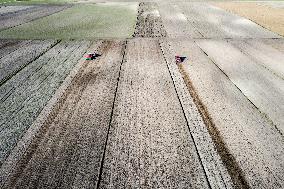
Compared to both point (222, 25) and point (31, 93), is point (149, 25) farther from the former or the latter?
point (31, 93)

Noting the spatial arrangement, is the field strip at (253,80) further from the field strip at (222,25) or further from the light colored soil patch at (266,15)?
the light colored soil patch at (266,15)

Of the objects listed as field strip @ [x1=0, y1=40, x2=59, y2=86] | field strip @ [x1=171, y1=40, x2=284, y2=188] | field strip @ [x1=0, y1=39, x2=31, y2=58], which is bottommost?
field strip @ [x1=171, y1=40, x2=284, y2=188]

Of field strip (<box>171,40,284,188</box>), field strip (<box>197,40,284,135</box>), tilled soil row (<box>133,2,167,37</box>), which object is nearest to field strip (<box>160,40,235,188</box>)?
field strip (<box>171,40,284,188</box>)

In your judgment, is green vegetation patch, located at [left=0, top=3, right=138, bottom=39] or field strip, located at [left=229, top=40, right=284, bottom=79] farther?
green vegetation patch, located at [left=0, top=3, right=138, bottom=39]

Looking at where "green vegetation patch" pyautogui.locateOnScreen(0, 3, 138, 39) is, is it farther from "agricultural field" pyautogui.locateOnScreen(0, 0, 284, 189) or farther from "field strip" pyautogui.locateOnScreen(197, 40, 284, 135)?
"field strip" pyautogui.locateOnScreen(197, 40, 284, 135)

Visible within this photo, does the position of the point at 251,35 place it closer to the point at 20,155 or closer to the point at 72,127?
the point at 72,127

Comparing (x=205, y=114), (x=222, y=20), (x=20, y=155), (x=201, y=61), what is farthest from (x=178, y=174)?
(x=222, y=20)

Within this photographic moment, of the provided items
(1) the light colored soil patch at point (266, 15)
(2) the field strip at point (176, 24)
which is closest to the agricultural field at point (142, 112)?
(2) the field strip at point (176, 24)

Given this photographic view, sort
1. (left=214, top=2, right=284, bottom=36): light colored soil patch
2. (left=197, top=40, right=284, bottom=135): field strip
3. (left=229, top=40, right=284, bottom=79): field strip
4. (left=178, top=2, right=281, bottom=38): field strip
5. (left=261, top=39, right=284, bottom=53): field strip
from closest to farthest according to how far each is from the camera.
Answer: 1. (left=197, top=40, right=284, bottom=135): field strip
2. (left=229, top=40, right=284, bottom=79): field strip
3. (left=261, top=39, right=284, bottom=53): field strip
4. (left=178, top=2, right=281, bottom=38): field strip
5. (left=214, top=2, right=284, bottom=36): light colored soil patch
